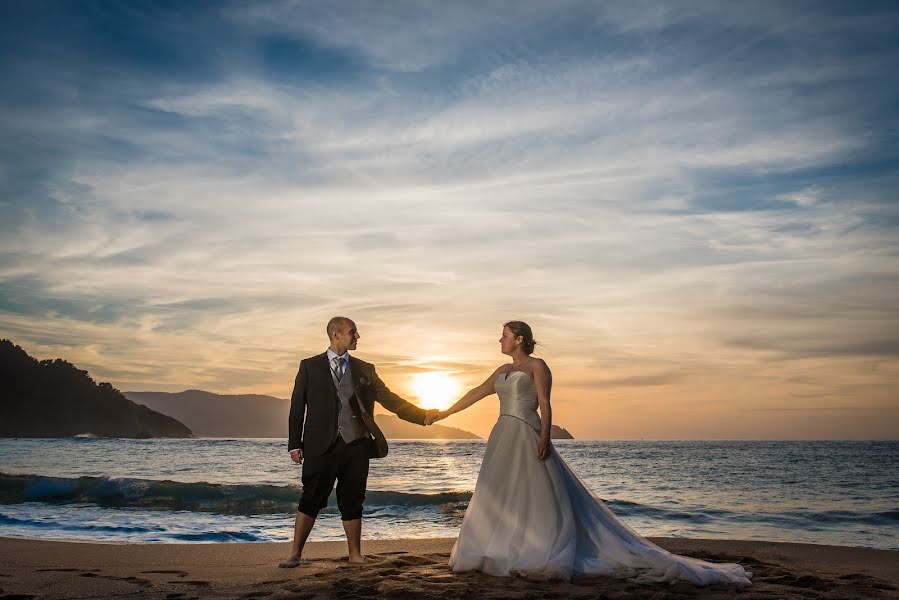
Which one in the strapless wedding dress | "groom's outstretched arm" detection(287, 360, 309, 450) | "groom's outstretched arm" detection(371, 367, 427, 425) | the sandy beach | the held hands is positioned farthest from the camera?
the held hands

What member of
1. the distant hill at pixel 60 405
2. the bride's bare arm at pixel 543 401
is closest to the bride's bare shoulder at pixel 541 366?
the bride's bare arm at pixel 543 401

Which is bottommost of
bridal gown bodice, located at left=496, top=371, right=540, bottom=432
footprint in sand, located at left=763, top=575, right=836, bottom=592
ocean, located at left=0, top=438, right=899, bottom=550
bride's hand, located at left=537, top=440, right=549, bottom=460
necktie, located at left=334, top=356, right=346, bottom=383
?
ocean, located at left=0, top=438, right=899, bottom=550

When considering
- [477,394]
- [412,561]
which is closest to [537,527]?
[477,394]

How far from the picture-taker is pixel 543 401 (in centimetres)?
650

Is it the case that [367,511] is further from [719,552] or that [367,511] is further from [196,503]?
[719,552]

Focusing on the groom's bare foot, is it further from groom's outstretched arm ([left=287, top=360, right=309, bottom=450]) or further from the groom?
groom's outstretched arm ([left=287, top=360, right=309, bottom=450])

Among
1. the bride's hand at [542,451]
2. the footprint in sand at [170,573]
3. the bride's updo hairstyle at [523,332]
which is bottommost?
the footprint in sand at [170,573]

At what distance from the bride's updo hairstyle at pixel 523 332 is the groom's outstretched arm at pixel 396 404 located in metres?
1.42

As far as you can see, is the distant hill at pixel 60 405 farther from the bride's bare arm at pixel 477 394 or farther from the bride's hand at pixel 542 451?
the bride's hand at pixel 542 451

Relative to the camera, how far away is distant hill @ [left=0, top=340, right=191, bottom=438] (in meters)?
106

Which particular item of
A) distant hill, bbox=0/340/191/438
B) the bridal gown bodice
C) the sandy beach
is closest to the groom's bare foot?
the sandy beach

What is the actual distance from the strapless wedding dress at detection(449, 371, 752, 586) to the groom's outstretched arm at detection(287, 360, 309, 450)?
175 cm

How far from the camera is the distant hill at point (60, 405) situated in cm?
10644

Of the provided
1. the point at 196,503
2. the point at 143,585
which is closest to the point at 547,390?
the point at 143,585
